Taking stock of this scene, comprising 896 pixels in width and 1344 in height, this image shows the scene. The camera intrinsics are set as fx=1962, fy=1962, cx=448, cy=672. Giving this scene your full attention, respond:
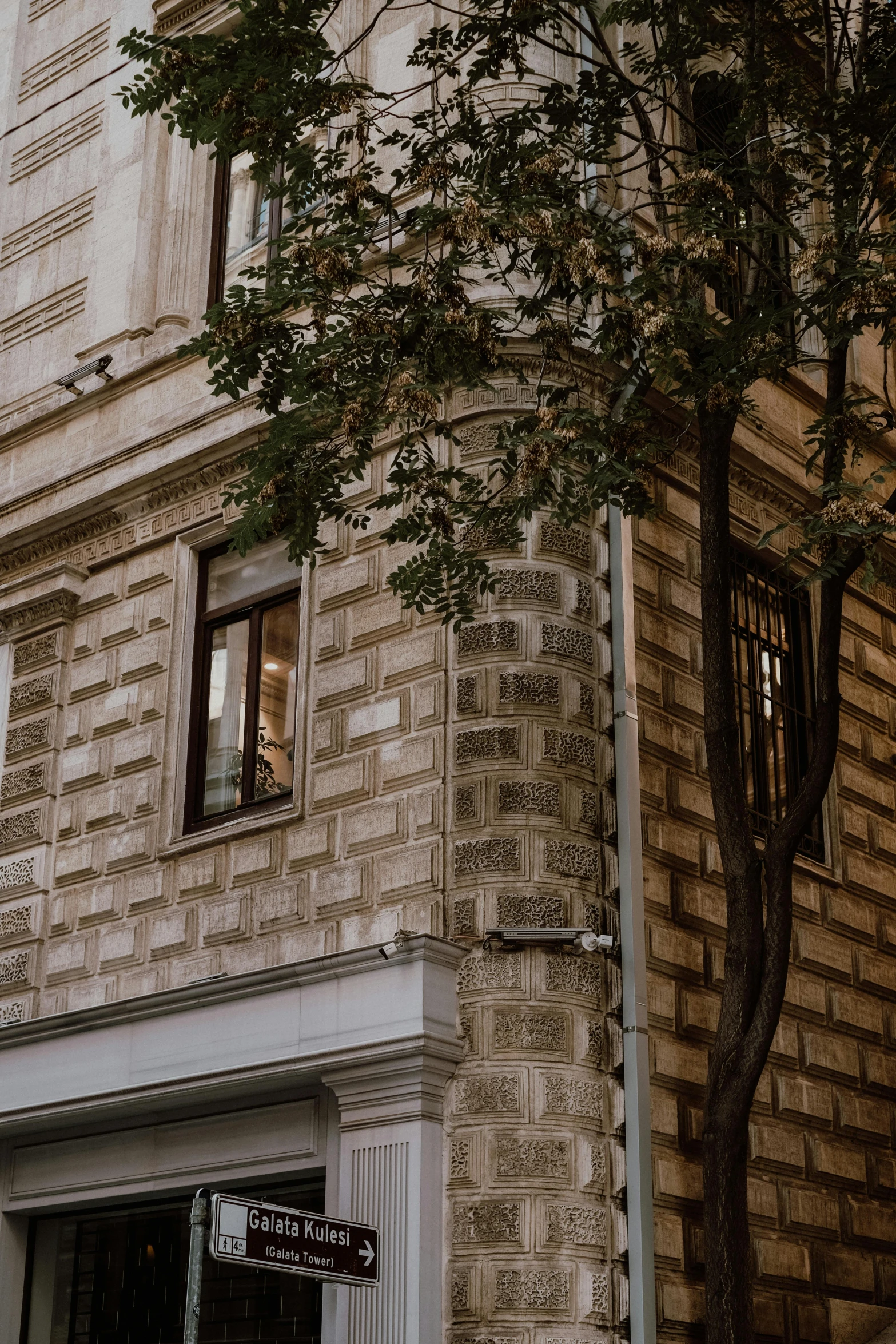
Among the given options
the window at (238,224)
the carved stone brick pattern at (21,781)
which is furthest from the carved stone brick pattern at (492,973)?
the window at (238,224)

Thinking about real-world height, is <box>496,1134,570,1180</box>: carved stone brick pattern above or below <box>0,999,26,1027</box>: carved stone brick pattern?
below

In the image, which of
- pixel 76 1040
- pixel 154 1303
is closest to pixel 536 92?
pixel 76 1040

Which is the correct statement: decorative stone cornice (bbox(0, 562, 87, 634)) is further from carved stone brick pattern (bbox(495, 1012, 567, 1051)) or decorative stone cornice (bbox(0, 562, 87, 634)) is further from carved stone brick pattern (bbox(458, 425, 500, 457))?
carved stone brick pattern (bbox(495, 1012, 567, 1051))

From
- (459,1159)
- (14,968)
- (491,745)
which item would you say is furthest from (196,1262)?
(14,968)

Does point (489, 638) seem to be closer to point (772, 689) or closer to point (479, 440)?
point (479, 440)

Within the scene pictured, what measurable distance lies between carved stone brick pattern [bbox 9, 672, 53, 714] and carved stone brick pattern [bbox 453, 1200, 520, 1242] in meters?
6.56

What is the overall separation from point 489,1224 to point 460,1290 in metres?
0.44

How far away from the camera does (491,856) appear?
13055 mm

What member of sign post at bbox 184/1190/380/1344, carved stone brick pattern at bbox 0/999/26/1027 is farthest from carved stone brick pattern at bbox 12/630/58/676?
sign post at bbox 184/1190/380/1344

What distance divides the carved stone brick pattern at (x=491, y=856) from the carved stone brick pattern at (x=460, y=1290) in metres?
2.56

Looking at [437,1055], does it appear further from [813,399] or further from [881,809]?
[813,399]

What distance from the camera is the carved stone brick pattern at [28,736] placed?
16.7m

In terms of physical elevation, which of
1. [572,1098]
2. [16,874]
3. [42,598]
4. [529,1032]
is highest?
[42,598]

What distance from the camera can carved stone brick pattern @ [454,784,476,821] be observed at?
43.4ft
